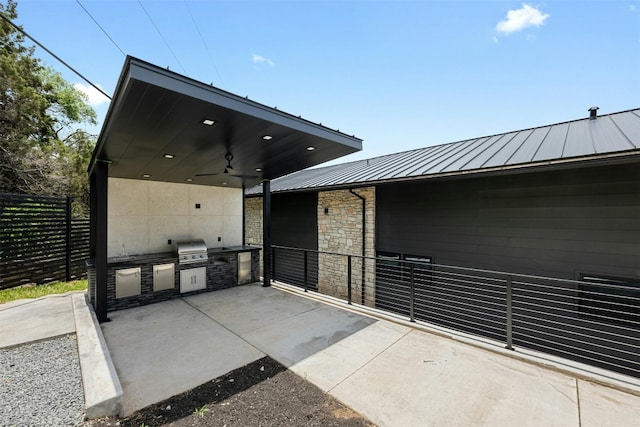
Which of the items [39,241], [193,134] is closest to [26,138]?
[39,241]

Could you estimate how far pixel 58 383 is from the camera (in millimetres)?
2559

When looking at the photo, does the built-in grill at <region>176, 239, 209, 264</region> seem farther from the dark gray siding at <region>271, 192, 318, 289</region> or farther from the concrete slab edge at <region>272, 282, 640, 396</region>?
the concrete slab edge at <region>272, 282, 640, 396</region>

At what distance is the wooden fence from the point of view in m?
5.84

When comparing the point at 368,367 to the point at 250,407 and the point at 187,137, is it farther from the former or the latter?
→ the point at 187,137

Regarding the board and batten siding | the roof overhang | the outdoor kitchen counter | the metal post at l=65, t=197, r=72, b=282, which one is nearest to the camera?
the roof overhang

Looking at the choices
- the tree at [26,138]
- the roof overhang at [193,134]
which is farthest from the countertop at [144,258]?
the tree at [26,138]

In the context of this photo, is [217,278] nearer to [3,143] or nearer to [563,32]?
[563,32]

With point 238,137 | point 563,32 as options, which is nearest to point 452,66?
point 563,32

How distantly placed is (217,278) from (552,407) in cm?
567

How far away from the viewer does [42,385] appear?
253 cm

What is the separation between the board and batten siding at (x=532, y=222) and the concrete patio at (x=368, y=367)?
6.33ft

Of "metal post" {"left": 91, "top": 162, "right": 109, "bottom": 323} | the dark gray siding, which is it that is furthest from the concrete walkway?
the dark gray siding

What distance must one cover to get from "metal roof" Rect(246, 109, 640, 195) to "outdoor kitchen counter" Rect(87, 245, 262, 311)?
8.81ft

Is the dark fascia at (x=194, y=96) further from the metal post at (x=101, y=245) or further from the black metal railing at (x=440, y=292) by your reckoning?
the black metal railing at (x=440, y=292)
